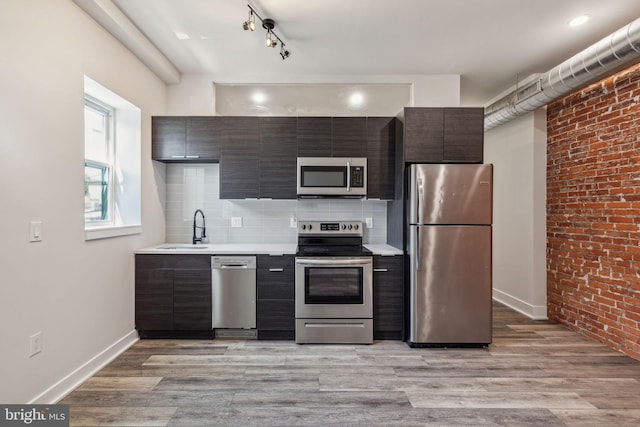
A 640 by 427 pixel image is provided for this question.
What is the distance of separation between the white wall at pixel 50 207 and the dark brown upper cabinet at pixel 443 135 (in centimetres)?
269

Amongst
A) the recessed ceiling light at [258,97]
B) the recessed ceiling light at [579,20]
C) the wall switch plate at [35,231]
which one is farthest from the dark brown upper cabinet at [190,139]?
the recessed ceiling light at [579,20]

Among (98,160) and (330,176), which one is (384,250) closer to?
(330,176)

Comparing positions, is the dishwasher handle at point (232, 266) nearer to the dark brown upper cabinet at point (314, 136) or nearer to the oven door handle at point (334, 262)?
the oven door handle at point (334, 262)

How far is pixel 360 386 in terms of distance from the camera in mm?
2283

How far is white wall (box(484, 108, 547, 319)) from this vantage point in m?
3.68

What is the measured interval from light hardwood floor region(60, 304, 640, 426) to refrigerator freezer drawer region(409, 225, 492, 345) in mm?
180

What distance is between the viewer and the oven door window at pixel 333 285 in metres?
3.01

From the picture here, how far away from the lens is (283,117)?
3.32m

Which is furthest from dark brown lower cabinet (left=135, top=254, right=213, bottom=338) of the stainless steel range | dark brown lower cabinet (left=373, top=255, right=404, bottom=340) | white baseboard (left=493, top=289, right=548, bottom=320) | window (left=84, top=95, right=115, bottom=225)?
white baseboard (left=493, top=289, right=548, bottom=320)

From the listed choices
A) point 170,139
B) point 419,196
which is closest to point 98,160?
point 170,139

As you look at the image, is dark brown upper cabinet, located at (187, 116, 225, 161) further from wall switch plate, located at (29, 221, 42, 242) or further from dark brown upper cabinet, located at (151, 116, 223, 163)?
wall switch plate, located at (29, 221, 42, 242)

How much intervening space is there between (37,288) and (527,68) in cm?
466

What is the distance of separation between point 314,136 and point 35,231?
7.81 feet

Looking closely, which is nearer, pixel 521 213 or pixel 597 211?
pixel 597 211
